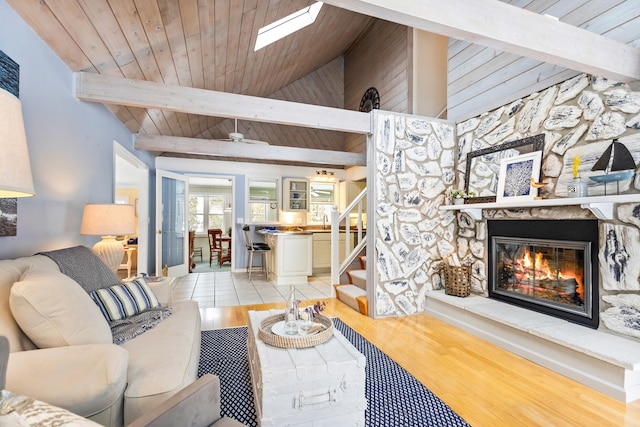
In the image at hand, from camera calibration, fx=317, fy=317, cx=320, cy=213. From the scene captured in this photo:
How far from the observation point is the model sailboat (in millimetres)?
2221

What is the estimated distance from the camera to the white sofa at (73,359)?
115 centimetres

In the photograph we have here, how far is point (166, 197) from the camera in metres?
5.95

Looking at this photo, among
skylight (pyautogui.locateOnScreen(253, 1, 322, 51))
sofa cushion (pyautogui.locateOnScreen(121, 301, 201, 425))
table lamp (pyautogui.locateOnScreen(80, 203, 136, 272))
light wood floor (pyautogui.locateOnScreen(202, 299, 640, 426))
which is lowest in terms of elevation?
light wood floor (pyautogui.locateOnScreen(202, 299, 640, 426))

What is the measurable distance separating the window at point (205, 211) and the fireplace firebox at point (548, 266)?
26.0 ft

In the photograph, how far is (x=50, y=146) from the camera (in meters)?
2.32

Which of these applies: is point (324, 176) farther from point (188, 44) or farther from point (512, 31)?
point (512, 31)

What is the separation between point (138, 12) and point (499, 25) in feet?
8.30

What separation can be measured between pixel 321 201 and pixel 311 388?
240 inches

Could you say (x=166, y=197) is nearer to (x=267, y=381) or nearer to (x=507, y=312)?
(x=267, y=381)

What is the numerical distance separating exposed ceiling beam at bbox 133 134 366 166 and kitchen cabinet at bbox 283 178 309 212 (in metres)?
1.62

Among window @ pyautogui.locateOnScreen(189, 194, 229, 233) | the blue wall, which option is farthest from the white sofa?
window @ pyautogui.locateOnScreen(189, 194, 229, 233)

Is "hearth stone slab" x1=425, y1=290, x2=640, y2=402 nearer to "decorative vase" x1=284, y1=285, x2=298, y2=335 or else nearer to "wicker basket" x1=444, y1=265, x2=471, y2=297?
"wicker basket" x1=444, y1=265, x2=471, y2=297

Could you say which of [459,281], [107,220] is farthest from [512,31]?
[107,220]

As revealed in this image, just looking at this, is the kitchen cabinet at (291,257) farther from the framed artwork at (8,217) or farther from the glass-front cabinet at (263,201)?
the framed artwork at (8,217)
